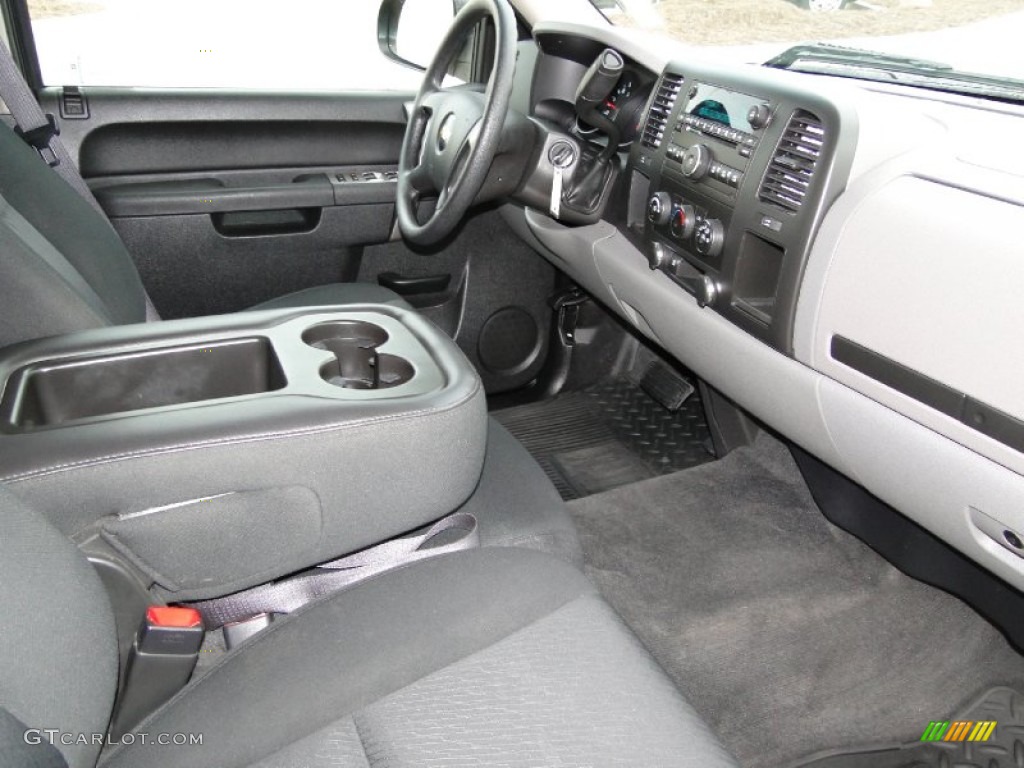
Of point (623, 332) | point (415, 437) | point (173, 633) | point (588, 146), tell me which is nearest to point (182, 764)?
point (173, 633)

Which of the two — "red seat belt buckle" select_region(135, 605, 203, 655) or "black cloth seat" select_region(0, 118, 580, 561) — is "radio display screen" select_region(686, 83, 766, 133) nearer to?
"black cloth seat" select_region(0, 118, 580, 561)

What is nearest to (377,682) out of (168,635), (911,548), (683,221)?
(168,635)

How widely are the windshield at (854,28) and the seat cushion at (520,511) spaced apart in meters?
0.95

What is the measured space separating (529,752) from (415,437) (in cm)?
43

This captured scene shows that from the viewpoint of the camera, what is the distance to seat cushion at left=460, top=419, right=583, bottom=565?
4.17 feet

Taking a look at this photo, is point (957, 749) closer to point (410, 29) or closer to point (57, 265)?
point (57, 265)

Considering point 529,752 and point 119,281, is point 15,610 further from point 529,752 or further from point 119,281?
point 119,281

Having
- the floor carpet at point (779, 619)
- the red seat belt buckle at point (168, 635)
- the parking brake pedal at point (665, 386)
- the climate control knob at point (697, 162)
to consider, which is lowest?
the floor carpet at point (779, 619)

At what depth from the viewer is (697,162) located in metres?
1.51

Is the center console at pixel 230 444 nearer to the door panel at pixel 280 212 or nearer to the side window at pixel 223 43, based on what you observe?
the door panel at pixel 280 212

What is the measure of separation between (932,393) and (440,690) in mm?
712

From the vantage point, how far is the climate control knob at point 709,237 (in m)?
1.47

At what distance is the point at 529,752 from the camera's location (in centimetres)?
78

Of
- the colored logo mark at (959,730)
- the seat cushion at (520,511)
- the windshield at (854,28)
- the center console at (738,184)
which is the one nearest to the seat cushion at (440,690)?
the seat cushion at (520,511)
